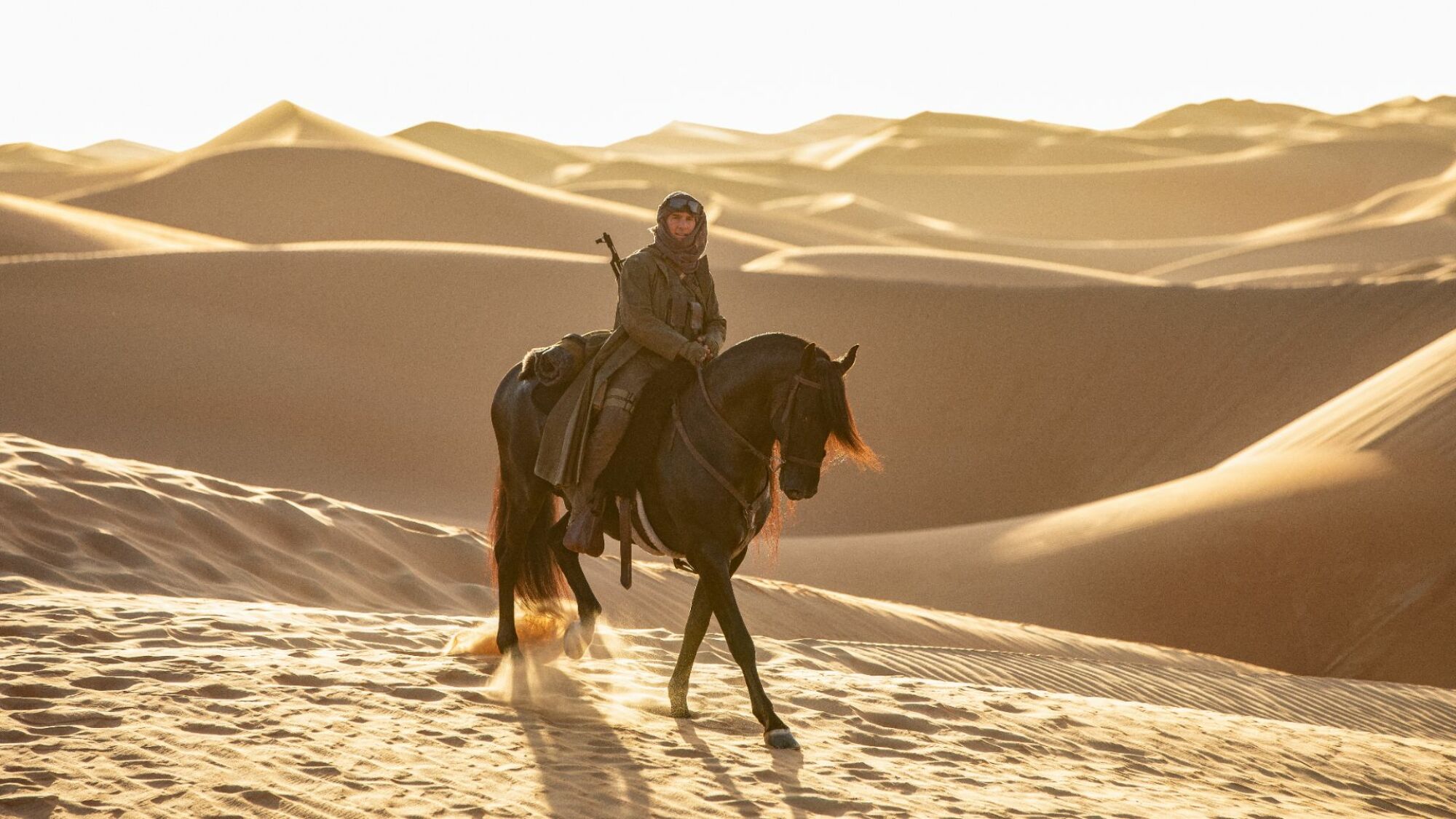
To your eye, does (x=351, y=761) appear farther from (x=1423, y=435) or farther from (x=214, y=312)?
(x=214, y=312)

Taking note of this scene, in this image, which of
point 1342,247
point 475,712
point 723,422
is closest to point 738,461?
point 723,422

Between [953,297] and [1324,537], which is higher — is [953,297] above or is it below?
above

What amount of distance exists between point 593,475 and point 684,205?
145cm

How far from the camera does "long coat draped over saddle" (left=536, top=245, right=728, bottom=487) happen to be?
25.0ft

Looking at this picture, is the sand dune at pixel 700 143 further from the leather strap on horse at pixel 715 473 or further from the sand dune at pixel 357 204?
the leather strap on horse at pixel 715 473

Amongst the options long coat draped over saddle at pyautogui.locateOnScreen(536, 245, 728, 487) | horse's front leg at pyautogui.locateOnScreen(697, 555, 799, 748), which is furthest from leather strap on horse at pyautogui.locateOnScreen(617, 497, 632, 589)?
horse's front leg at pyautogui.locateOnScreen(697, 555, 799, 748)

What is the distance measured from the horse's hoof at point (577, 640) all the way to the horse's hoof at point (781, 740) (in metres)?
1.46

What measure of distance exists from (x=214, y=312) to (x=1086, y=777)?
77.7 ft

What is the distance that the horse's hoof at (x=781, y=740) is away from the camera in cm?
725

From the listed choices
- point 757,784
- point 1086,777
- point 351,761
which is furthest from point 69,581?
point 1086,777

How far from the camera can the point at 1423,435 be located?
723 inches

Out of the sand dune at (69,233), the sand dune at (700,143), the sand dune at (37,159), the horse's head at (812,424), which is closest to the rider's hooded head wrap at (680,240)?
the horse's head at (812,424)

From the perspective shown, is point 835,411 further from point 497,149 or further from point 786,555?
point 497,149

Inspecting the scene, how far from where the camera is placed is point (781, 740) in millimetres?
7254
